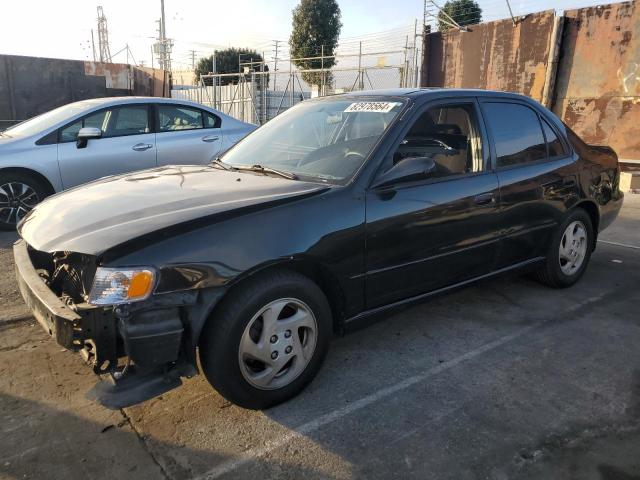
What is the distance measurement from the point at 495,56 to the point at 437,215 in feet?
29.6

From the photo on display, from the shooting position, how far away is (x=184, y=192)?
9.69 feet

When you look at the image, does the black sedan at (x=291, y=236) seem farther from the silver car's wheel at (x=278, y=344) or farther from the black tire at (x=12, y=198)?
the black tire at (x=12, y=198)

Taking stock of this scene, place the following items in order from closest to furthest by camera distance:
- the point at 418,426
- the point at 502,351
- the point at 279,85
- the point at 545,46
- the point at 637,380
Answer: the point at 418,426, the point at 637,380, the point at 502,351, the point at 545,46, the point at 279,85

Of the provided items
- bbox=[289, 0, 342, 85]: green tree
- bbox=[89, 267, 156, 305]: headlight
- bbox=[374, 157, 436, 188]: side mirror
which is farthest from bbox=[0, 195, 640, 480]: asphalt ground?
bbox=[289, 0, 342, 85]: green tree

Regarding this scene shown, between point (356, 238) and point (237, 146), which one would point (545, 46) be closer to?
point (237, 146)

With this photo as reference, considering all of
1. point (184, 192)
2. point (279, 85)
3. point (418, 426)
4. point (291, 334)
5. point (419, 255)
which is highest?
point (279, 85)

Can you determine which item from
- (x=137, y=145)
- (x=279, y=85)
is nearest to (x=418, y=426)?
(x=137, y=145)

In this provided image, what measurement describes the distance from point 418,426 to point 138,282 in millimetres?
1529

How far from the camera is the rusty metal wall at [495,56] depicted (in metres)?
10.2

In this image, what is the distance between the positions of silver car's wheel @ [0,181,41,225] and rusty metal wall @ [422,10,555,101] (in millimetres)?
9008

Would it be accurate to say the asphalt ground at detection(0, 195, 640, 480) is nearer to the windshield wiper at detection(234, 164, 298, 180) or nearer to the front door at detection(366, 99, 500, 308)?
the front door at detection(366, 99, 500, 308)

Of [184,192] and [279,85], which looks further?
[279,85]

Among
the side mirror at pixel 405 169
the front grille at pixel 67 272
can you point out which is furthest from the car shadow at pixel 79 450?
the side mirror at pixel 405 169

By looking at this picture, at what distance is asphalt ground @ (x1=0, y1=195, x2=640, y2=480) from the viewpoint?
7.63 feet
